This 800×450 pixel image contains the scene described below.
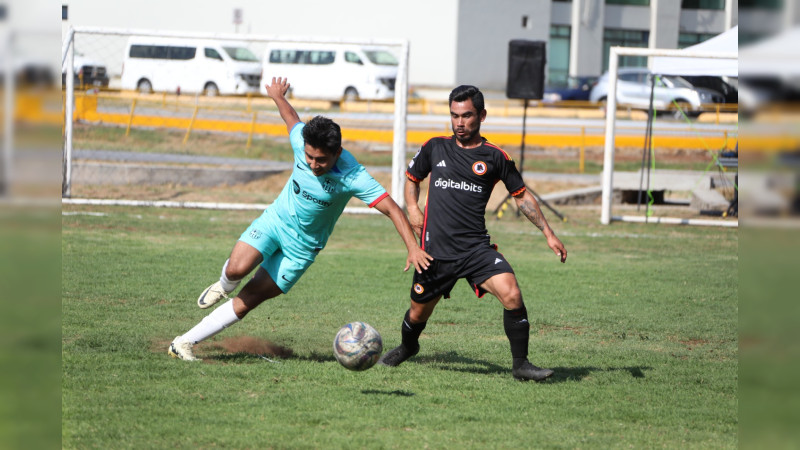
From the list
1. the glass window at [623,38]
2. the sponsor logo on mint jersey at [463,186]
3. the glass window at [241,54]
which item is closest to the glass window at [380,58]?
the glass window at [241,54]

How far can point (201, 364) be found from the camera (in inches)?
246

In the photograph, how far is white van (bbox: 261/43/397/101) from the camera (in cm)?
2045

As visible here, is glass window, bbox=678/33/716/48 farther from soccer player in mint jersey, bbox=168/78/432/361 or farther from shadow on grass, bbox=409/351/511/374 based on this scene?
soccer player in mint jersey, bbox=168/78/432/361

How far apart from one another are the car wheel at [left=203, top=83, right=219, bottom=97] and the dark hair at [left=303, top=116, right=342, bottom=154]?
13.2 m

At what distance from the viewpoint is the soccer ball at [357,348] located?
223 inches

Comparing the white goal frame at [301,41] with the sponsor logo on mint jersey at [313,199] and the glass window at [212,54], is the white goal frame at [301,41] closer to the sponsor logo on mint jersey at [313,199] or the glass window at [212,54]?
the glass window at [212,54]

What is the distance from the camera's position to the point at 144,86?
17234mm

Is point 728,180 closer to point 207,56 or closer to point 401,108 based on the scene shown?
point 401,108

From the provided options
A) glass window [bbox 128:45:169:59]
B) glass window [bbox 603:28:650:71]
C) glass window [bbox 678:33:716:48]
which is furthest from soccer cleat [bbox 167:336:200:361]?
glass window [bbox 678:33:716:48]

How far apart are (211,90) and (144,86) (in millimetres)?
1786

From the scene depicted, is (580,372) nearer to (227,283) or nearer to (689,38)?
(227,283)

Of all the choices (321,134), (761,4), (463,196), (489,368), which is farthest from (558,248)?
(761,4)

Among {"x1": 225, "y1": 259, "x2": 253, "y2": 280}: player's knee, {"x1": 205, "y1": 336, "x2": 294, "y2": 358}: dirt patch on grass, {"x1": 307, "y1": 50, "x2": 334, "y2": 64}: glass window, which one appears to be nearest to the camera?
{"x1": 225, "y1": 259, "x2": 253, "y2": 280}: player's knee

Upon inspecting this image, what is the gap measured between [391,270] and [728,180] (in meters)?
10.9
